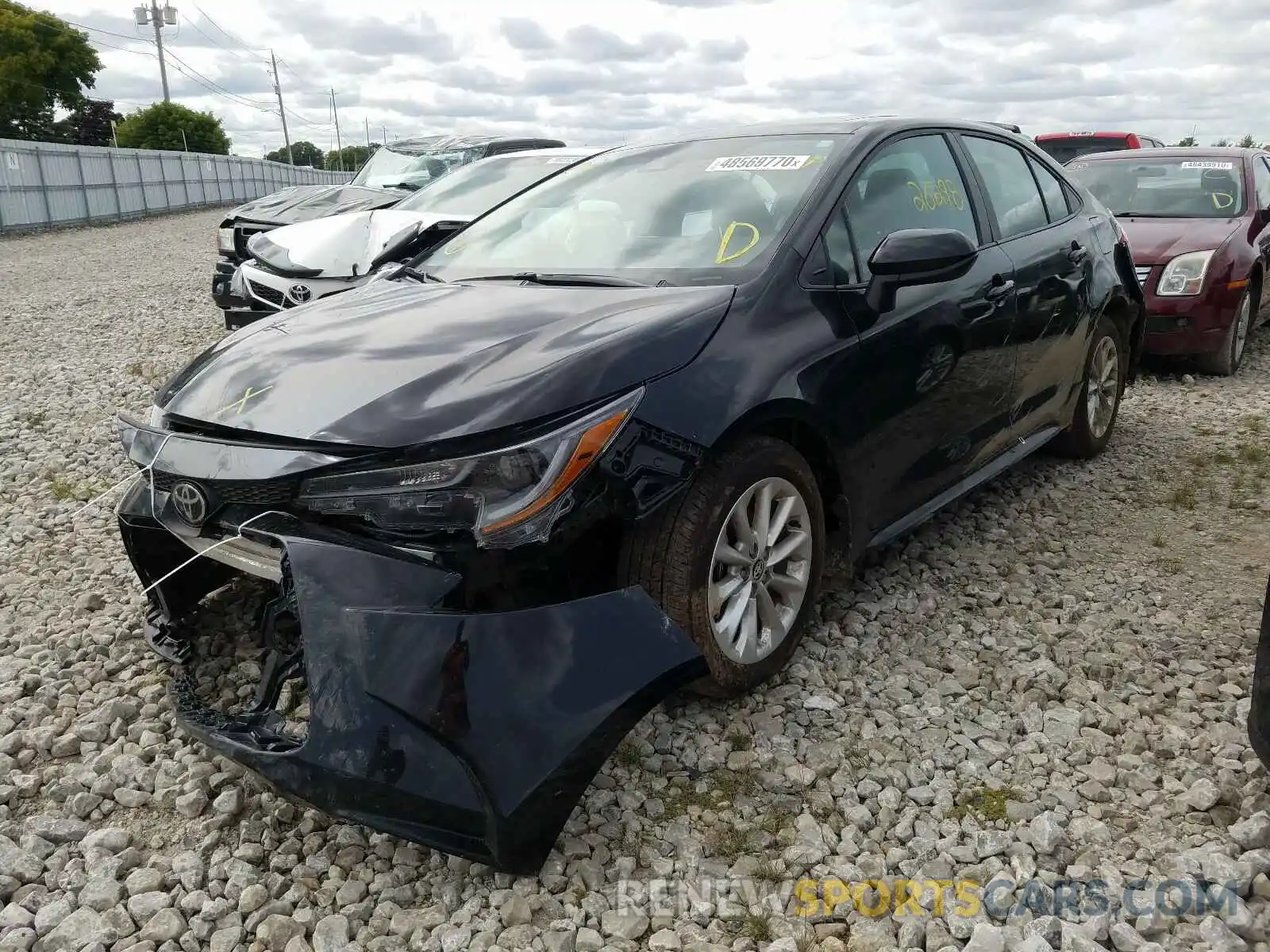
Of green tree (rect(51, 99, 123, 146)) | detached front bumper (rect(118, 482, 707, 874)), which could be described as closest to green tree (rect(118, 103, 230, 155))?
green tree (rect(51, 99, 123, 146))

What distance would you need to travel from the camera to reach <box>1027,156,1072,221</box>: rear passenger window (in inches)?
170

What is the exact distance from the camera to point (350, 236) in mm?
6887

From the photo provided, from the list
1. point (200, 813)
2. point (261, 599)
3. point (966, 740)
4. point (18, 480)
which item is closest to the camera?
point (200, 813)

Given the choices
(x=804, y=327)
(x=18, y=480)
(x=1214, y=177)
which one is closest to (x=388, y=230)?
(x=18, y=480)

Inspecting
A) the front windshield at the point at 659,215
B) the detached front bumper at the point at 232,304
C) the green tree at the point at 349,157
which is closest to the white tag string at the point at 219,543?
the front windshield at the point at 659,215

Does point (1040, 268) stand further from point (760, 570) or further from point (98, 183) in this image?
point (98, 183)

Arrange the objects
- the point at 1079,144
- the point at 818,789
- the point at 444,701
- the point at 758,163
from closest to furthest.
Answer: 1. the point at 444,701
2. the point at 818,789
3. the point at 758,163
4. the point at 1079,144

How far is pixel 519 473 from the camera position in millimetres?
2145

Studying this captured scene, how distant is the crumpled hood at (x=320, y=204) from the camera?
27.7 feet

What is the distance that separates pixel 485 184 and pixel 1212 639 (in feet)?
19.1

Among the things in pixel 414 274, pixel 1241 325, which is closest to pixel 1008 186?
pixel 414 274

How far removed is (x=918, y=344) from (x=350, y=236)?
4.82 m

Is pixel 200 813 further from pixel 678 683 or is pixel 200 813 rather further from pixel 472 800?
pixel 678 683

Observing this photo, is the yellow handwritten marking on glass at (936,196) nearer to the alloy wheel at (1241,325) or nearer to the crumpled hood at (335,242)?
the crumpled hood at (335,242)
